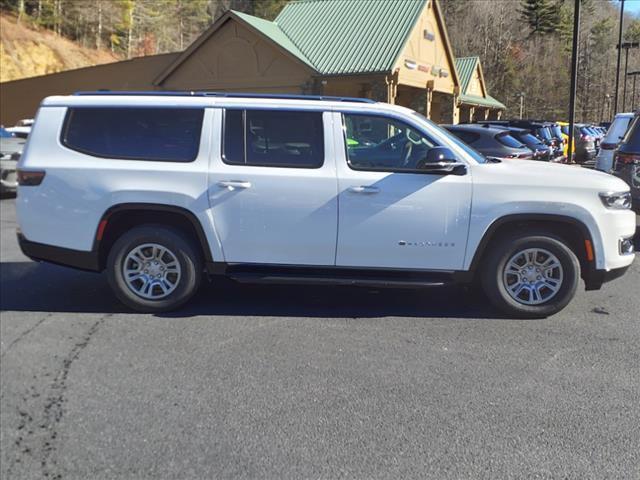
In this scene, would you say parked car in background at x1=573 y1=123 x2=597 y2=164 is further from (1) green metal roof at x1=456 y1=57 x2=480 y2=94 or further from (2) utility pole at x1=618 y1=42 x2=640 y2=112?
(1) green metal roof at x1=456 y1=57 x2=480 y2=94

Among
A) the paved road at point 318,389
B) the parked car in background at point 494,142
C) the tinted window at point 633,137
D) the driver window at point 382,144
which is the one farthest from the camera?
the parked car in background at point 494,142

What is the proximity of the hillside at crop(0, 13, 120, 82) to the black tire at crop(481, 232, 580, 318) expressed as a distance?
42.8 meters

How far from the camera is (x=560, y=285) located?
17.6 ft

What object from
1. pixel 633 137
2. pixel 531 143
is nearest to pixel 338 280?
pixel 633 137

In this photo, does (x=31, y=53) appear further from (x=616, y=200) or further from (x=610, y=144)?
(x=616, y=200)

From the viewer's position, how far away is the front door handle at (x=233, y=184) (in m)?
5.30

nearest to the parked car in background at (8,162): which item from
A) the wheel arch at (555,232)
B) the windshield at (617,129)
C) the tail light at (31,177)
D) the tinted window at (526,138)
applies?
the tail light at (31,177)

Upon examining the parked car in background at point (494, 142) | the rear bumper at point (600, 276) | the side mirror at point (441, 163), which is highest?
the parked car in background at point (494, 142)

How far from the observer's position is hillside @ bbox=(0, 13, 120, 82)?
41.7 metres

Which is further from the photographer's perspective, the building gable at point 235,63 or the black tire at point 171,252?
the building gable at point 235,63

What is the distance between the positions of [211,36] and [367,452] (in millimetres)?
24089

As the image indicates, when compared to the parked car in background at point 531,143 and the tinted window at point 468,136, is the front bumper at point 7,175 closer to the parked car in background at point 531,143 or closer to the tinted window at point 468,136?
the tinted window at point 468,136

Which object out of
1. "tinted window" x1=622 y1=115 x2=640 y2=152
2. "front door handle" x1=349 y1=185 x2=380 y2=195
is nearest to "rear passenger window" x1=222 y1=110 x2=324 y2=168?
"front door handle" x1=349 y1=185 x2=380 y2=195

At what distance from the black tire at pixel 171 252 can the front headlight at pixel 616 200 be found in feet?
11.9
